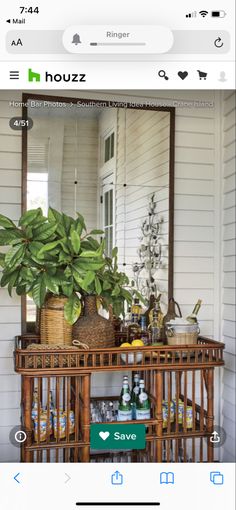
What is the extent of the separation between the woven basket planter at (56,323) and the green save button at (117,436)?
0.67 feet

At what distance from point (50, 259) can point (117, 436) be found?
41 centimetres

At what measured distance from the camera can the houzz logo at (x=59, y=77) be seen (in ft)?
2.29

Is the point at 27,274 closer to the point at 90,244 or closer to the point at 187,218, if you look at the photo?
the point at 90,244

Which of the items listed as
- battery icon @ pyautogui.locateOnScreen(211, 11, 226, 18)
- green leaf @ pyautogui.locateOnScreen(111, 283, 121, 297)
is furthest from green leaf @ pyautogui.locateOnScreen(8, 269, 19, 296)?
battery icon @ pyautogui.locateOnScreen(211, 11, 226, 18)

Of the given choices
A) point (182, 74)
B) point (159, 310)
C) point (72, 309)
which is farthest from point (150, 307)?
point (182, 74)

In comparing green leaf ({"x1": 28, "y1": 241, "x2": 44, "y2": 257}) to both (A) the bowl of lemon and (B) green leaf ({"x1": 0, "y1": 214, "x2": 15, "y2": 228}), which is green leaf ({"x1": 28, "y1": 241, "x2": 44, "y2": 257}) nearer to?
(B) green leaf ({"x1": 0, "y1": 214, "x2": 15, "y2": 228})

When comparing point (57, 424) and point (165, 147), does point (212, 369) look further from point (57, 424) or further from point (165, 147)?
point (165, 147)

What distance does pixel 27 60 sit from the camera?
69 centimetres

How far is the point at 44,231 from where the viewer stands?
100 centimetres

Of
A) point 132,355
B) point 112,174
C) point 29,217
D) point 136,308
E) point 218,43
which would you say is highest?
point 218,43

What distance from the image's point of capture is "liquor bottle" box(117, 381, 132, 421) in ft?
3.41

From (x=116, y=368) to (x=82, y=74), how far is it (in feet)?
2.11

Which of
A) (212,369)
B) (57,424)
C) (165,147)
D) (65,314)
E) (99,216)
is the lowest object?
(57,424)

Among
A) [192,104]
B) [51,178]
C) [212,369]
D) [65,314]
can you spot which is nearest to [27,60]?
[192,104]
